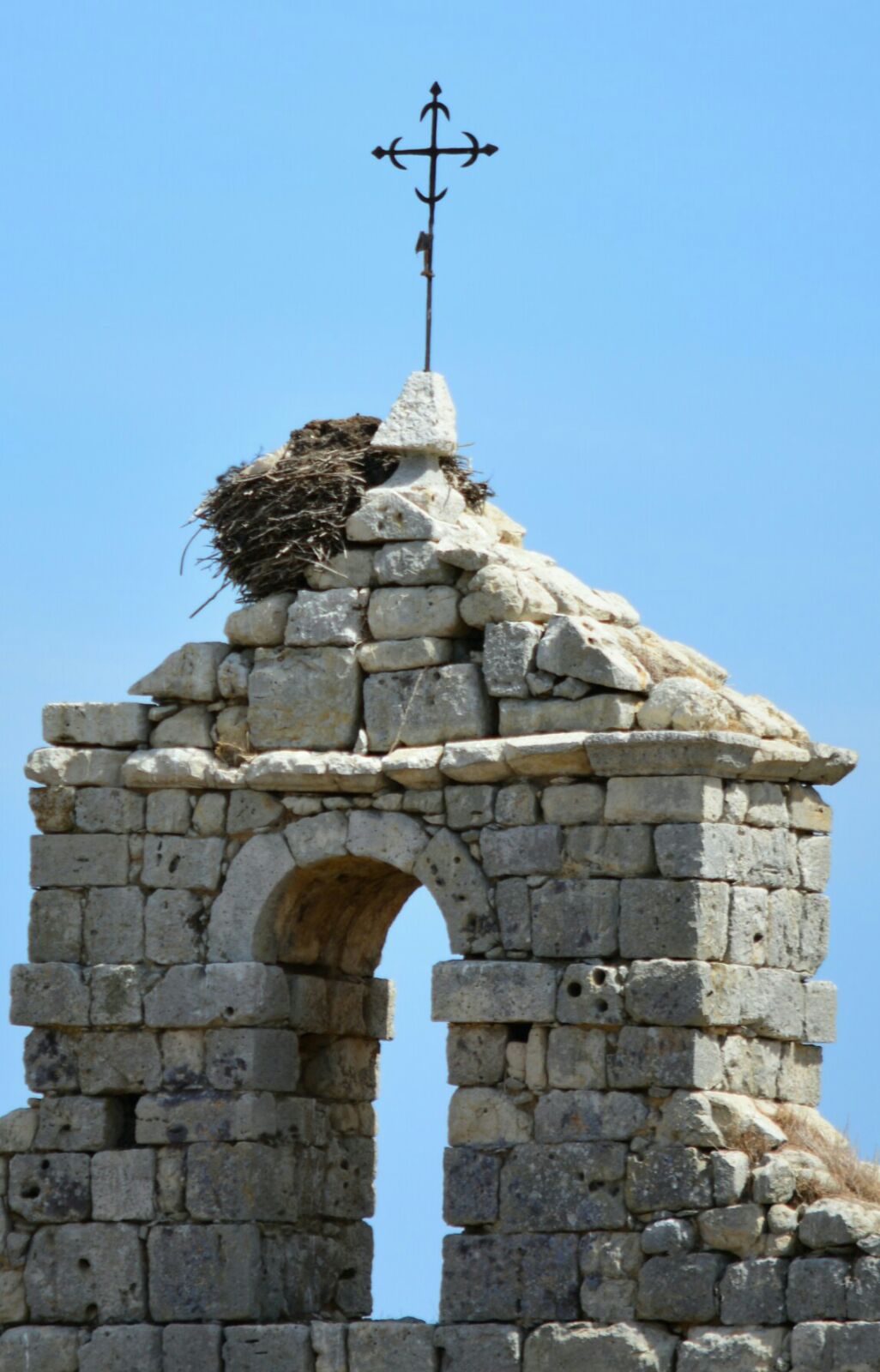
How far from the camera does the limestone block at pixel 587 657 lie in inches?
671

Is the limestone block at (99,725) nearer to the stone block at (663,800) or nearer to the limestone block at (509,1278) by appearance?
the stone block at (663,800)

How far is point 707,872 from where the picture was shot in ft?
55.0

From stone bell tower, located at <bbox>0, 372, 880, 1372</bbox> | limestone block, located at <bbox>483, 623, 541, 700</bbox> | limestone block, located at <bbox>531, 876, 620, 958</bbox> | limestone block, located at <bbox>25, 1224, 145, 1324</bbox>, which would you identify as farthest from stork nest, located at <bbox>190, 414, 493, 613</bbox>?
limestone block, located at <bbox>25, 1224, 145, 1324</bbox>

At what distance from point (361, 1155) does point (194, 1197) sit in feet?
4.03

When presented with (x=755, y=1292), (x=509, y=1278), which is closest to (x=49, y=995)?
(x=509, y=1278)

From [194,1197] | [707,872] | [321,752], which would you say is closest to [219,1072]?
[194,1197]

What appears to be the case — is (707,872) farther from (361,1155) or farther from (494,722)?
(361,1155)

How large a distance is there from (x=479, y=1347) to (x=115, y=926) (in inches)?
120

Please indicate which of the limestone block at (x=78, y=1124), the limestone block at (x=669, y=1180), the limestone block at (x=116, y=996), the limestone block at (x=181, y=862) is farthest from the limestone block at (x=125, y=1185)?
the limestone block at (x=669, y=1180)

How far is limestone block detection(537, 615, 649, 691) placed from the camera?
55.9 feet

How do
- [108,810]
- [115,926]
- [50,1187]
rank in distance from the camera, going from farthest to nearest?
[108,810] < [115,926] < [50,1187]

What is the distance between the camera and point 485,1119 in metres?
17.1

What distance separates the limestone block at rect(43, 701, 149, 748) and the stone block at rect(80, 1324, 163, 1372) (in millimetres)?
3061

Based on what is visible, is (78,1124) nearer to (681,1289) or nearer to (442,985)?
(442,985)
